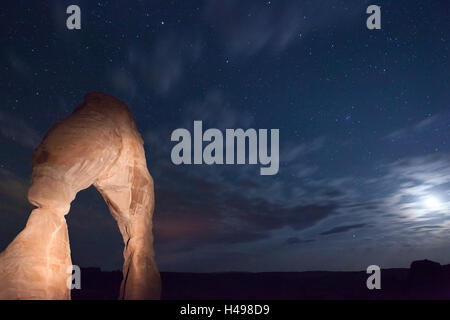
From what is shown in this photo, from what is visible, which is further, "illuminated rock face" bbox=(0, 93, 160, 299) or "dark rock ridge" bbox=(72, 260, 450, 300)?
"dark rock ridge" bbox=(72, 260, 450, 300)

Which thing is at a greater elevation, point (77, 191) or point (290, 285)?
point (77, 191)

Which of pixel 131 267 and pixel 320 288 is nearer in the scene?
pixel 131 267

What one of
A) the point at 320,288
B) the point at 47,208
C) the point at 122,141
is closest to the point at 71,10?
the point at 122,141

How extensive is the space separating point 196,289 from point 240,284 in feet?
32.4

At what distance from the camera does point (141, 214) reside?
41.5 feet

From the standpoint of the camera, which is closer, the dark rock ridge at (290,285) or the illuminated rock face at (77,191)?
the illuminated rock face at (77,191)

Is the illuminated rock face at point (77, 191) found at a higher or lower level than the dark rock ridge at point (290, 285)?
→ higher

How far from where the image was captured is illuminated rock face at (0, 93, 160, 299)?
787 cm

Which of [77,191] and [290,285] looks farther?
[290,285]

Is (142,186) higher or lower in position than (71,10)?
lower

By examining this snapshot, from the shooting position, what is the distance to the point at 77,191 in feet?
32.0

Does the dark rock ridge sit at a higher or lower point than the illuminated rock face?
lower

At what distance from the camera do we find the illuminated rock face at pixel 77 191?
7871 mm

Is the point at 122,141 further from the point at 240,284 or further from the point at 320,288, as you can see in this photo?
the point at 240,284
